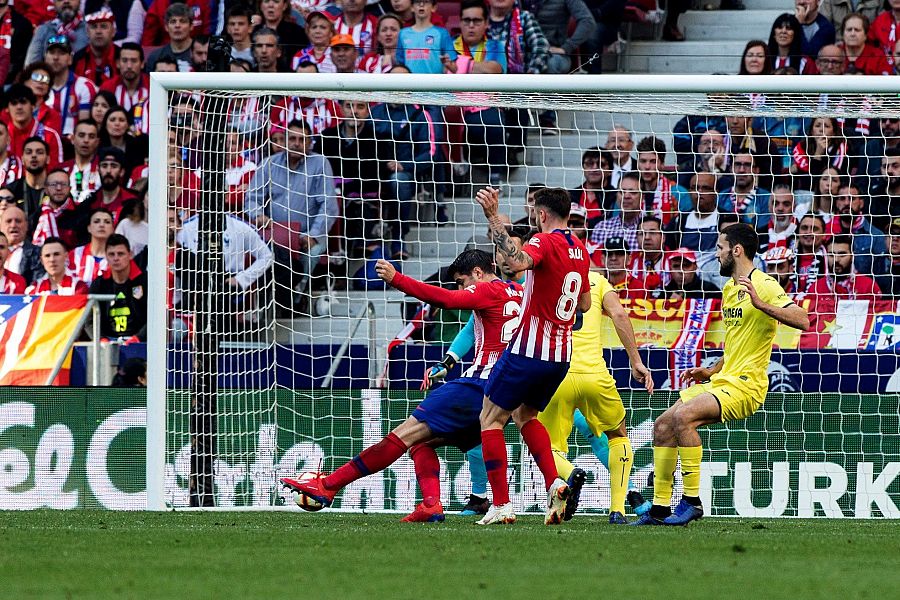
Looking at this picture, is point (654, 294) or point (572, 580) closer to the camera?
point (572, 580)

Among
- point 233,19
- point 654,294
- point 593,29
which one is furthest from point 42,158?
point 654,294

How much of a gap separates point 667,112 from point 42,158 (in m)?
7.61

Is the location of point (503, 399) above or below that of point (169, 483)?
above

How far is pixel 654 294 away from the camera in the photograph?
1220 centimetres

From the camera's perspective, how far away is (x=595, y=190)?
1283cm

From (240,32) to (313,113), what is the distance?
A: 2.73m

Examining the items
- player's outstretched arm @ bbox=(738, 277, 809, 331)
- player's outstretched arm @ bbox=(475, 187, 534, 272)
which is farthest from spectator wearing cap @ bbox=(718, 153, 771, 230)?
player's outstretched arm @ bbox=(475, 187, 534, 272)

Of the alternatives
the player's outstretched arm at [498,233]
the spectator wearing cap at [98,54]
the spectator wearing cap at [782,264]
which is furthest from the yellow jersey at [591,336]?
the spectator wearing cap at [98,54]

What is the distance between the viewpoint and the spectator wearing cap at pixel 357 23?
15.8 m

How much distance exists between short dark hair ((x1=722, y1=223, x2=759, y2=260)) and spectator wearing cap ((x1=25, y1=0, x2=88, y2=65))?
1004 cm

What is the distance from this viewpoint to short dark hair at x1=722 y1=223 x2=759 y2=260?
29.4 feet

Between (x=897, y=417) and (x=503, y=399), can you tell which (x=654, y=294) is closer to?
(x=897, y=417)

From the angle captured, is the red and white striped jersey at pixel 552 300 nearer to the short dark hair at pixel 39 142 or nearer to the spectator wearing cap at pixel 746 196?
the spectator wearing cap at pixel 746 196

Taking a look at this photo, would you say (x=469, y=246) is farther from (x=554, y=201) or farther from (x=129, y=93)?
(x=129, y=93)
